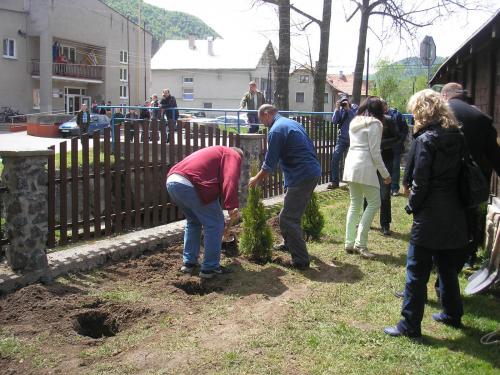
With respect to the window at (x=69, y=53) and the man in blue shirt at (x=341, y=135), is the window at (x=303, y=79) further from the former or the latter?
the man in blue shirt at (x=341, y=135)

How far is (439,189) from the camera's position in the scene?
157 inches

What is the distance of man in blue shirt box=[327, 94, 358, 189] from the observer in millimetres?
11719

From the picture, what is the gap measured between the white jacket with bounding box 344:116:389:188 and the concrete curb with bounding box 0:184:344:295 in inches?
88.9

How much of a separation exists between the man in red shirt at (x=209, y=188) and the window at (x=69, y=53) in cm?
4256

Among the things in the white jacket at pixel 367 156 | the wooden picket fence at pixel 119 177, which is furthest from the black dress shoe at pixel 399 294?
the wooden picket fence at pixel 119 177

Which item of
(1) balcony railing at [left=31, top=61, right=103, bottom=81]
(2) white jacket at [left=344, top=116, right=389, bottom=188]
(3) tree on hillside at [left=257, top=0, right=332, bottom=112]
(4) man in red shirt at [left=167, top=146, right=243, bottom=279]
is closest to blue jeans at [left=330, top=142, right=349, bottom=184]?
(2) white jacket at [left=344, top=116, right=389, bottom=188]

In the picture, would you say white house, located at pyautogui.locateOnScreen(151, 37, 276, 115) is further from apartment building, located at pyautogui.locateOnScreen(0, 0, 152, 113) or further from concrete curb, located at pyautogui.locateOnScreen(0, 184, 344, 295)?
concrete curb, located at pyautogui.locateOnScreen(0, 184, 344, 295)

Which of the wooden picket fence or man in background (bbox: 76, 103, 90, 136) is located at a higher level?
man in background (bbox: 76, 103, 90, 136)

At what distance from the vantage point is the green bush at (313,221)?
7.22 metres

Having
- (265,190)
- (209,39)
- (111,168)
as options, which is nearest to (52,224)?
(111,168)

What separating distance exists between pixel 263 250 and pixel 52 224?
7.55ft

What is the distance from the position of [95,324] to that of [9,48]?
40478 mm

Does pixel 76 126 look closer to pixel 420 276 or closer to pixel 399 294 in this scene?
pixel 399 294

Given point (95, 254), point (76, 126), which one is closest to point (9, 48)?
point (76, 126)
